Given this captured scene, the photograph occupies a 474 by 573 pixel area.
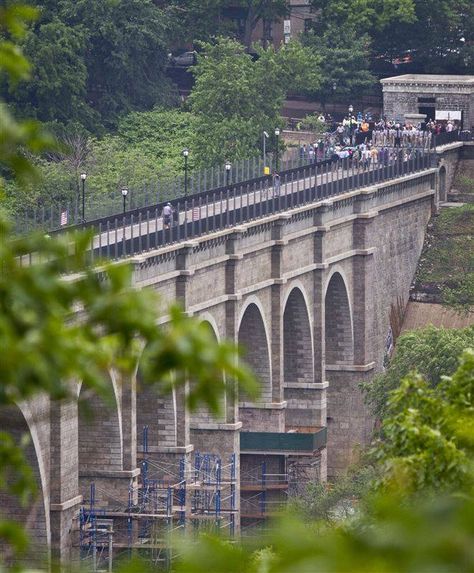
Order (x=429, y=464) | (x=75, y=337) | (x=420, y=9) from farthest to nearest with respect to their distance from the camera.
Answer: (x=420, y=9) → (x=429, y=464) → (x=75, y=337)

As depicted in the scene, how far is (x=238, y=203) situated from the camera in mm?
77875

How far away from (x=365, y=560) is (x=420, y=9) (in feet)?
364

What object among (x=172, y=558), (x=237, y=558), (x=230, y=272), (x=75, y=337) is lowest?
(x=172, y=558)

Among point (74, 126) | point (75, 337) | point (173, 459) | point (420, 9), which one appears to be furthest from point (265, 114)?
point (75, 337)

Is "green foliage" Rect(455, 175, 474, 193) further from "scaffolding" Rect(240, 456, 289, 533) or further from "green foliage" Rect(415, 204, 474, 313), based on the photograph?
"scaffolding" Rect(240, 456, 289, 533)

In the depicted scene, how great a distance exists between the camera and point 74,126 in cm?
10569

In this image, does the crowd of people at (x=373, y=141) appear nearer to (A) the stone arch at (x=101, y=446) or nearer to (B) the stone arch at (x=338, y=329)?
(B) the stone arch at (x=338, y=329)

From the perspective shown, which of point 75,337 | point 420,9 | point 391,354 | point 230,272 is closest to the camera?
point 75,337

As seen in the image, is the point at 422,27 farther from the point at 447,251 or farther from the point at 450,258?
the point at 450,258

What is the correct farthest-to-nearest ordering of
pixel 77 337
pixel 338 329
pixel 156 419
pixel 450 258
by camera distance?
pixel 450 258
pixel 338 329
pixel 156 419
pixel 77 337

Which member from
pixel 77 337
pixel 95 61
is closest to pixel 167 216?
pixel 95 61

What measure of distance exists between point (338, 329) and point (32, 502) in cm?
3061

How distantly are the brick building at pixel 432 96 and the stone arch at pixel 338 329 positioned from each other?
25.8 m

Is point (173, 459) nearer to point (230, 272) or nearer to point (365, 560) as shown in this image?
point (230, 272)
